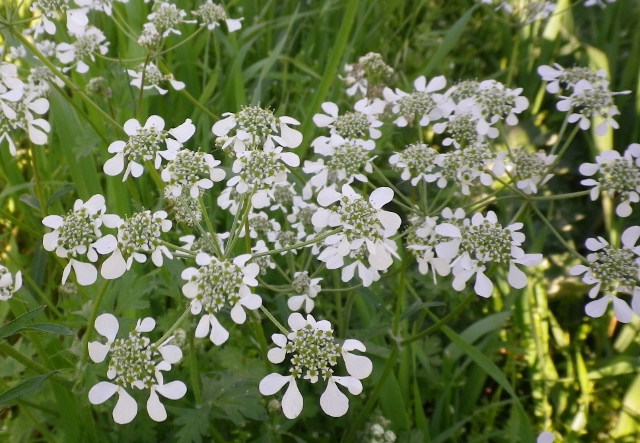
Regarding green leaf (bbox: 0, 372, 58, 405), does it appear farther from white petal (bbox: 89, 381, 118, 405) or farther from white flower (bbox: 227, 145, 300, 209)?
white flower (bbox: 227, 145, 300, 209)

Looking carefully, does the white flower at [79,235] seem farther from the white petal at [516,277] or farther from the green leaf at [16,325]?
the white petal at [516,277]

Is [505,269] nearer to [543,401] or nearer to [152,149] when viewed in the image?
[543,401]

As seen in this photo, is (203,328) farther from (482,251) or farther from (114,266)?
(482,251)

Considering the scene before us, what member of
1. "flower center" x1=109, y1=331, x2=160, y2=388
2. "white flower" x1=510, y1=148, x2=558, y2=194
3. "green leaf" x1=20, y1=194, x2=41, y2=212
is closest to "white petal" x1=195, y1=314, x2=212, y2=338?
"flower center" x1=109, y1=331, x2=160, y2=388

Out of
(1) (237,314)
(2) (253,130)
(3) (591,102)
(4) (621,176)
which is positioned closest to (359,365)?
(1) (237,314)

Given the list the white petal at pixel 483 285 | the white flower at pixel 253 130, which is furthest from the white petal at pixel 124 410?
the white petal at pixel 483 285

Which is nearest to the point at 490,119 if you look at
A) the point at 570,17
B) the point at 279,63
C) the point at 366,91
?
the point at 366,91
